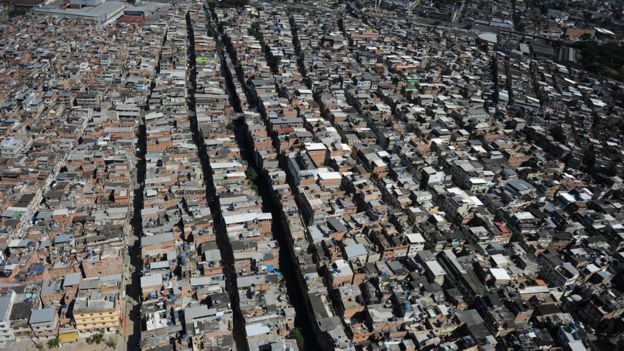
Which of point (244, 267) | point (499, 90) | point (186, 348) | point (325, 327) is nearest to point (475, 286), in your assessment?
point (325, 327)

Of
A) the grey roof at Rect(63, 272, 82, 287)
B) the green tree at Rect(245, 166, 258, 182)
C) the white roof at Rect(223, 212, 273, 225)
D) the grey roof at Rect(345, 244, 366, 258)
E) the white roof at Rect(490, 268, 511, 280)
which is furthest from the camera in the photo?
the green tree at Rect(245, 166, 258, 182)

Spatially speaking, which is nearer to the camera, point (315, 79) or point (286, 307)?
point (286, 307)

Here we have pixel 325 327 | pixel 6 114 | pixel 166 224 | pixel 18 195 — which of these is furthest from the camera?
pixel 6 114

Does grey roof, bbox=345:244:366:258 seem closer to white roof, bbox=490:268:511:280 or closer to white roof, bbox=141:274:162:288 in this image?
white roof, bbox=490:268:511:280

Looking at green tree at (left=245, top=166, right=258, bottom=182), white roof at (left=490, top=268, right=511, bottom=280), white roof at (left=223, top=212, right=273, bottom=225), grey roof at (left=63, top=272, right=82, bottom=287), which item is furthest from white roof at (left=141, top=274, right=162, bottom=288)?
white roof at (left=490, top=268, right=511, bottom=280)

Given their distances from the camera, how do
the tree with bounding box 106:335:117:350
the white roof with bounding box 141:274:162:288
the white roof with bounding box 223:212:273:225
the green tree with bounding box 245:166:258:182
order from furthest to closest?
the green tree with bounding box 245:166:258:182
the white roof with bounding box 223:212:273:225
the white roof with bounding box 141:274:162:288
the tree with bounding box 106:335:117:350

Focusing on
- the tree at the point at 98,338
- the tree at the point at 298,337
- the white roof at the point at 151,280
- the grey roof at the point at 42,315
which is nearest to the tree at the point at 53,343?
the grey roof at the point at 42,315

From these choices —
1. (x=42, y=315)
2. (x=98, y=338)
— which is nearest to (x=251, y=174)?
(x=98, y=338)

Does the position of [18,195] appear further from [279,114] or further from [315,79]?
[315,79]
